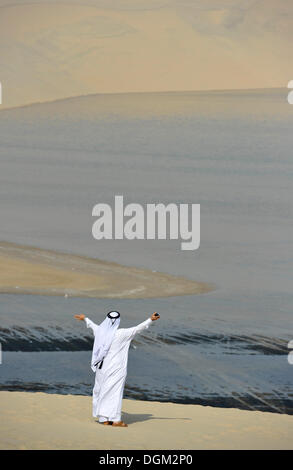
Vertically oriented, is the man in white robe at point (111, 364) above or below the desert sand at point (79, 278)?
below

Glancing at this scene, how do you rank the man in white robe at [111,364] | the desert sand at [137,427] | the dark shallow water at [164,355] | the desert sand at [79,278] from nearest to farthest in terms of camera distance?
the desert sand at [137,427]
the man in white robe at [111,364]
the dark shallow water at [164,355]
the desert sand at [79,278]

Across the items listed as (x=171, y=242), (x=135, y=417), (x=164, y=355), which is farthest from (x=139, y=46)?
(x=135, y=417)

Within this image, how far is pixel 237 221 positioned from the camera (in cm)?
3431

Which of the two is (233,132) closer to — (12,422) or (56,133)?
(56,133)

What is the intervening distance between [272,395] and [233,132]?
3525 centimetres

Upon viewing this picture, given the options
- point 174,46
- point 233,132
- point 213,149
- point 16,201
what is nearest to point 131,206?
point 16,201

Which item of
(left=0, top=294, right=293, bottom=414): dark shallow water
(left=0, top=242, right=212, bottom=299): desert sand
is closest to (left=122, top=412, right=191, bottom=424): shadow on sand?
(left=0, top=294, right=293, bottom=414): dark shallow water

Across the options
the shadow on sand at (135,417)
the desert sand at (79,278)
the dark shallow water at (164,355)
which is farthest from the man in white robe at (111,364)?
the desert sand at (79,278)

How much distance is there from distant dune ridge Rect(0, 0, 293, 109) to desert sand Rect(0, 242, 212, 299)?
33.1m

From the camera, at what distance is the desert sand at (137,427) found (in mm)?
12422

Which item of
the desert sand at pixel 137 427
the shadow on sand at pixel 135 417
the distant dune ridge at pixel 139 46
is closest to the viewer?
the desert sand at pixel 137 427

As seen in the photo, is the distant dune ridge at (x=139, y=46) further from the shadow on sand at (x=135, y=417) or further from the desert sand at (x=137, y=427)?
the shadow on sand at (x=135, y=417)

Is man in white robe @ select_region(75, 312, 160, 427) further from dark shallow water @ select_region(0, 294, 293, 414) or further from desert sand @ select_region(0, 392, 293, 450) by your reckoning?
dark shallow water @ select_region(0, 294, 293, 414)

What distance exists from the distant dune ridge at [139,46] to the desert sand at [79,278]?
109 feet
